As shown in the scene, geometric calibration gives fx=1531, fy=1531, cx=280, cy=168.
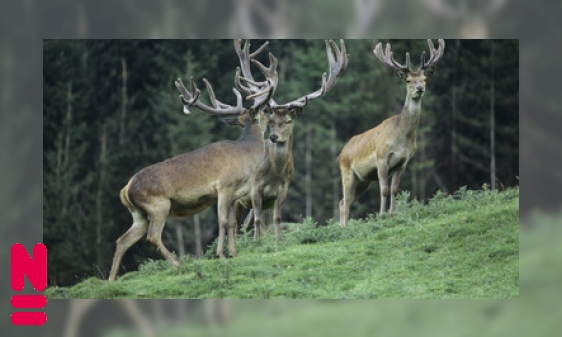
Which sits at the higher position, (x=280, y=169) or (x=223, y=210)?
(x=280, y=169)

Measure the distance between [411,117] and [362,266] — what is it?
225 centimetres

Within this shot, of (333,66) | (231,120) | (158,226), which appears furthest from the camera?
(333,66)

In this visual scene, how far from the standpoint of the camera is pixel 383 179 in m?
17.3

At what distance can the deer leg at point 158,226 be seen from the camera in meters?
15.6

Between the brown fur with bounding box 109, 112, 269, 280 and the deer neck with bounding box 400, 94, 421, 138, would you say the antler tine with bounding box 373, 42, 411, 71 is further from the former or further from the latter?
the brown fur with bounding box 109, 112, 269, 280

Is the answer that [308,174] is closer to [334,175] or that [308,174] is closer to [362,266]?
[334,175]

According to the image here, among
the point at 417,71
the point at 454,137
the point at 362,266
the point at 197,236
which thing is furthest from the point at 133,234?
the point at 454,137

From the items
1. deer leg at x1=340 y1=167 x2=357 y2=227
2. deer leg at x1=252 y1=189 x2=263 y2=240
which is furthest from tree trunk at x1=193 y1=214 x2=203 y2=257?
deer leg at x1=252 y1=189 x2=263 y2=240

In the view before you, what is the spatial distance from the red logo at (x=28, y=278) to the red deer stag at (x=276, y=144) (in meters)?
Answer: 2.40

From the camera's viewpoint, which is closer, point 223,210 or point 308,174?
point 223,210

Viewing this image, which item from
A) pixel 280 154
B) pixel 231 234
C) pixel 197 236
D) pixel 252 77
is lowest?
pixel 197 236

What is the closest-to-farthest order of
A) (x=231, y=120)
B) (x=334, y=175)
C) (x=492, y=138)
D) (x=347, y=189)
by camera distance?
(x=231, y=120) < (x=347, y=189) < (x=492, y=138) < (x=334, y=175)

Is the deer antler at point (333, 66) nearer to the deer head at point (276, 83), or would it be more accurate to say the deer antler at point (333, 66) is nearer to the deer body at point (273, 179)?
the deer head at point (276, 83)

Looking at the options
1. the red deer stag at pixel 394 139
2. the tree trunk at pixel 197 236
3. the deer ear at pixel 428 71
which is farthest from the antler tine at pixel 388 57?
the tree trunk at pixel 197 236
